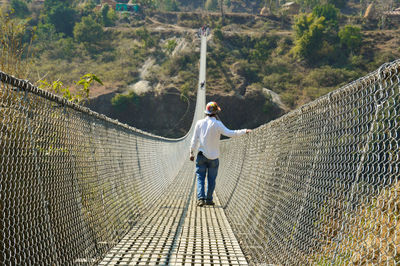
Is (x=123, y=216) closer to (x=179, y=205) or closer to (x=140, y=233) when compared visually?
(x=140, y=233)

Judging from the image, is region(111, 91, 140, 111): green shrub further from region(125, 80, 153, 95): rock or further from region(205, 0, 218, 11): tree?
region(205, 0, 218, 11): tree

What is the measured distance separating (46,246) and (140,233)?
53.8 inches

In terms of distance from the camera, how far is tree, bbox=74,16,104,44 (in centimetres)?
4316

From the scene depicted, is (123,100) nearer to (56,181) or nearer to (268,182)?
(268,182)

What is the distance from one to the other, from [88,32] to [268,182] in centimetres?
4367

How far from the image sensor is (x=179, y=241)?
294 cm

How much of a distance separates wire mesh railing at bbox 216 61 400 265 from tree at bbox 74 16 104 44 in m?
42.7

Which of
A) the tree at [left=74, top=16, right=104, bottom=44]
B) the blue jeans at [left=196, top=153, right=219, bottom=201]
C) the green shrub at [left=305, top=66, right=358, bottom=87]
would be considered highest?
the tree at [left=74, top=16, right=104, bottom=44]

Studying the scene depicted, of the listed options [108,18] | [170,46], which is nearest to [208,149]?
[170,46]

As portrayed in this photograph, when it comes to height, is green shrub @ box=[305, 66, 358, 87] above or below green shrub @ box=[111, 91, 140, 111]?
above

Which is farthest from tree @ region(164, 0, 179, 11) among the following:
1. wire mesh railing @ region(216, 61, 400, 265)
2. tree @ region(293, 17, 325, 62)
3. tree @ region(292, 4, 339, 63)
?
wire mesh railing @ region(216, 61, 400, 265)

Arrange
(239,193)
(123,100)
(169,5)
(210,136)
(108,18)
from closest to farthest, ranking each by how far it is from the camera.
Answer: (239,193)
(210,136)
(123,100)
(108,18)
(169,5)

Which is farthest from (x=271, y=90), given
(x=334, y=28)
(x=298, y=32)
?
(x=334, y=28)

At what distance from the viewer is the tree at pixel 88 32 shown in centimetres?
4316
